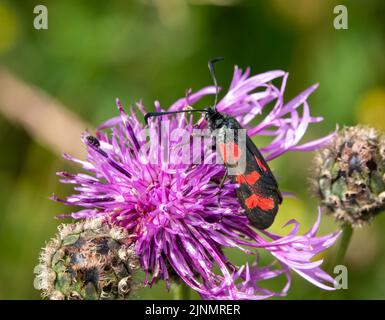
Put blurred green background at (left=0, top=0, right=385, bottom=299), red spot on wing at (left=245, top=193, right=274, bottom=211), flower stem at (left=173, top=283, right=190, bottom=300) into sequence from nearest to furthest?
red spot on wing at (left=245, top=193, right=274, bottom=211)
flower stem at (left=173, top=283, right=190, bottom=300)
blurred green background at (left=0, top=0, right=385, bottom=299)

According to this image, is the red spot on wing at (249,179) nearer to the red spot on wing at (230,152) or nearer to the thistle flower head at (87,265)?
the red spot on wing at (230,152)

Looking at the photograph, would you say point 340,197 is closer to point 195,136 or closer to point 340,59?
point 195,136

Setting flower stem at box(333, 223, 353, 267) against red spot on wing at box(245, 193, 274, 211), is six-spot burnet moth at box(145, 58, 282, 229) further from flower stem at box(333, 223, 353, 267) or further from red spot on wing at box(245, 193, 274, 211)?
flower stem at box(333, 223, 353, 267)

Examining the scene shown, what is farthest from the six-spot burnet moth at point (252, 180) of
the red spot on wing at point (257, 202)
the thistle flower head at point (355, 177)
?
the thistle flower head at point (355, 177)

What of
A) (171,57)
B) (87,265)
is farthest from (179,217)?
(171,57)

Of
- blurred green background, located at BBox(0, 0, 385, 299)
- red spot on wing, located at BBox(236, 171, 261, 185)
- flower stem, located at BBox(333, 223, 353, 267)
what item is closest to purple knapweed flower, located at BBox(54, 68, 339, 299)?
red spot on wing, located at BBox(236, 171, 261, 185)

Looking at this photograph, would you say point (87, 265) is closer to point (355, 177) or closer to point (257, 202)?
point (257, 202)
